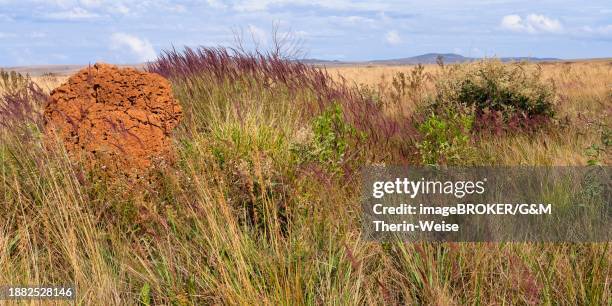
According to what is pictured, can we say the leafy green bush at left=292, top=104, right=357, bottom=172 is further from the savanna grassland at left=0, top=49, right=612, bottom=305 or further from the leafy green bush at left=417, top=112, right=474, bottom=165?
the leafy green bush at left=417, top=112, right=474, bottom=165

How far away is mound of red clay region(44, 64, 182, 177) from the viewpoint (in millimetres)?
4473

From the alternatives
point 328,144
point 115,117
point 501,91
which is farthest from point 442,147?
point 501,91

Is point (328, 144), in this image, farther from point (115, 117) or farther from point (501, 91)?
point (501, 91)

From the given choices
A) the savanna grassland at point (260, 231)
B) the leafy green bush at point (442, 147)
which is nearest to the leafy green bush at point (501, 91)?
the savanna grassland at point (260, 231)

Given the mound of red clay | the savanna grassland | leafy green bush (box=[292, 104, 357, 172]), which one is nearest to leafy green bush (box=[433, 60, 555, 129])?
the savanna grassland

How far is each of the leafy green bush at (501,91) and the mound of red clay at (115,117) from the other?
373 centimetres

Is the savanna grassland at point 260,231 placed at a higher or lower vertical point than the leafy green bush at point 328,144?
lower

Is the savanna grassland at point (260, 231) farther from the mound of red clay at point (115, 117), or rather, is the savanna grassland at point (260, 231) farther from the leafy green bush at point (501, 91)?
the leafy green bush at point (501, 91)

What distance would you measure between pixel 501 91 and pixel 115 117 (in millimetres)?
4891

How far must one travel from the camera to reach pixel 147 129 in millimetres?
4805

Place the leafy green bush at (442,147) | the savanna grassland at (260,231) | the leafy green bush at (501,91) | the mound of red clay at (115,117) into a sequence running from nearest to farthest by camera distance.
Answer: the savanna grassland at (260,231) < the mound of red clay at (115,117) < the leafy green bush at (442,147) < the leafy green bush at (501,91)

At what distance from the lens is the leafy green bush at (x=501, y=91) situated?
24.6 ft

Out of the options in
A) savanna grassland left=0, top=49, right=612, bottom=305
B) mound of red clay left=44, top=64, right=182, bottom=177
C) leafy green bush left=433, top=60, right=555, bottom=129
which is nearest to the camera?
savanna grassland left=0, top=49, right=612, bottom=305

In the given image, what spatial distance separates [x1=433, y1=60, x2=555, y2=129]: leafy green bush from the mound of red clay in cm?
373
